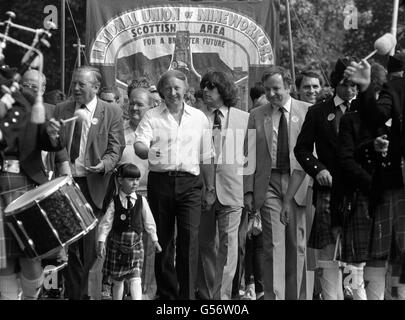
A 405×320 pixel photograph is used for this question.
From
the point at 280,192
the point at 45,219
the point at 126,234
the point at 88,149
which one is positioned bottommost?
the point at 126,234

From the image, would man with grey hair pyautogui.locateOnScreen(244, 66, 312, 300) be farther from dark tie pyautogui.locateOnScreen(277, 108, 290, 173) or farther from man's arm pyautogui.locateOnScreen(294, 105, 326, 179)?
man's arm pyautogui.locateOnScreen(294, 105, 326, 179)

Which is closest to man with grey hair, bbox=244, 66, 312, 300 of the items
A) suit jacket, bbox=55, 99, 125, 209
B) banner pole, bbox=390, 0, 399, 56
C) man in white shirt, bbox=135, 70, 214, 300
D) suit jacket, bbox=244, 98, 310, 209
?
suit jacket, bbox=244, 98, 310, 209

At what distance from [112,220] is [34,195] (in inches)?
82.9

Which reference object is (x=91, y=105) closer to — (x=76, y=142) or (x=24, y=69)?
(x=76, y=142)

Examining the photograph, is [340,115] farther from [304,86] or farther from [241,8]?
[241,8]

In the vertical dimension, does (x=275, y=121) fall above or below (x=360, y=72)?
below

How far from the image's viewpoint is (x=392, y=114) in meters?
8.60

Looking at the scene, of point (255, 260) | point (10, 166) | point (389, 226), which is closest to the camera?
point (389, 226)

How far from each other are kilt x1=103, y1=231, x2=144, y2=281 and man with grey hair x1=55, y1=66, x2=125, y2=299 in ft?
1.62

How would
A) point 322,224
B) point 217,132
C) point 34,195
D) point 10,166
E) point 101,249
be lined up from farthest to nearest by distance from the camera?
1. point 217,132
2. point 101,249
3. point 322,224
4. point 10,166
5. point 34,195

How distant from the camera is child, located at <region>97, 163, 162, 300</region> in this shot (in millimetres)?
10953

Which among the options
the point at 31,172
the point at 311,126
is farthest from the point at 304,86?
the point at 31,172

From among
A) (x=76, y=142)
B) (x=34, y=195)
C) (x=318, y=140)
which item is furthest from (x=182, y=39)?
(x=34, y=195)

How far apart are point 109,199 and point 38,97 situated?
2.70 metres
